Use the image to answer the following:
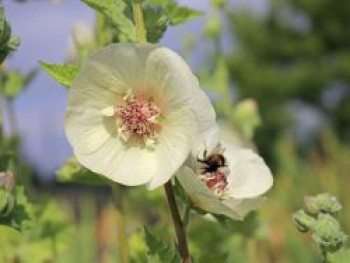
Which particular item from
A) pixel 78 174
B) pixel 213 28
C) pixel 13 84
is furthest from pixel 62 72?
pixel 213 28

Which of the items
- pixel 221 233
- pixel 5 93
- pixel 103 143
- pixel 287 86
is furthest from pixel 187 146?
pixel 287 86

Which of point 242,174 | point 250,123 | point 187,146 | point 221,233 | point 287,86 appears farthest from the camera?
point 287,86

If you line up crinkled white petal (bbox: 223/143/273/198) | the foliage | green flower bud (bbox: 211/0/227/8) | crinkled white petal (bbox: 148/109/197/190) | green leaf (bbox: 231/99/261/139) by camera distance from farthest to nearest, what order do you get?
the foliage < green flower bud (bbox: 211/0/227/8) < green leaf (bbox: 231/99/261/139) < crinkled white petal (bbox: 223/143/273/198) < crinkled white petal (bbox: 148/109/197/190)

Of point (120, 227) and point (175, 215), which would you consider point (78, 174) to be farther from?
point (175, 215)

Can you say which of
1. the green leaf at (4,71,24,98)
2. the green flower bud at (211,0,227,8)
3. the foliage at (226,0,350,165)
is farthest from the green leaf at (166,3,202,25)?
the foliage at (226,0,350,165)

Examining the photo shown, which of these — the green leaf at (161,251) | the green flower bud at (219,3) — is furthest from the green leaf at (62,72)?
the green flower bud at (219,3)

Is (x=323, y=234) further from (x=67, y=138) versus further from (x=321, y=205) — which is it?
(x=67, y=138)

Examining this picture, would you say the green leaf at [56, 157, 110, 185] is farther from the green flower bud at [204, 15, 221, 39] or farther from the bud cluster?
the green flower bud at [204, 15, 221, 39]

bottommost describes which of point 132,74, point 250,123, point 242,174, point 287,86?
point 287,86
